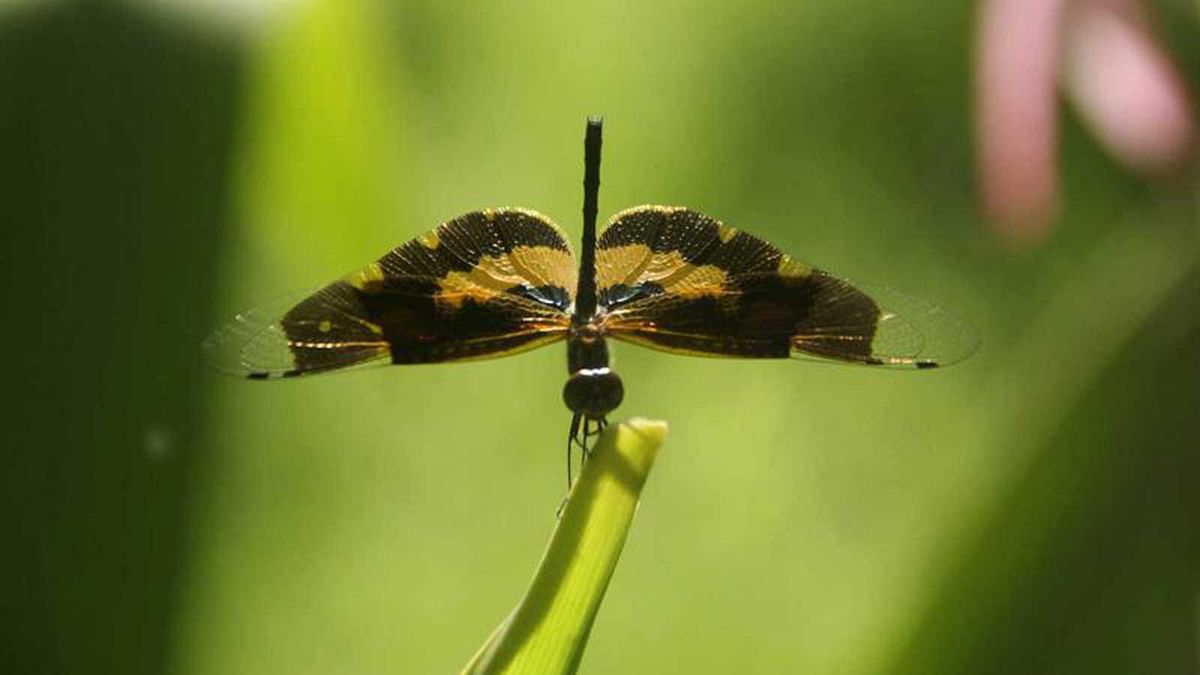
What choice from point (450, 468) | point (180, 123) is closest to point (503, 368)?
point (450, 468)

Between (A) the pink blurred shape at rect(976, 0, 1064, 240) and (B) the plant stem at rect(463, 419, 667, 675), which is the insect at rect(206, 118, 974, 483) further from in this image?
(A) the pink blurred shape at rect(976, 0, 1064, 240)

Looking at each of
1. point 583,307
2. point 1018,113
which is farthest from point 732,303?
point 1018,113

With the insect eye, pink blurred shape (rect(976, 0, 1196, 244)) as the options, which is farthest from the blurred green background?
the insect eye

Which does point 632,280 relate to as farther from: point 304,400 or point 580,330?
point 304,400

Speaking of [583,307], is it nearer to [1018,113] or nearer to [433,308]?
[433,308]

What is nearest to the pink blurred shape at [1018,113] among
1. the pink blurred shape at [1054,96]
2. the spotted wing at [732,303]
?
the pink blurred shape at [1054,96]
